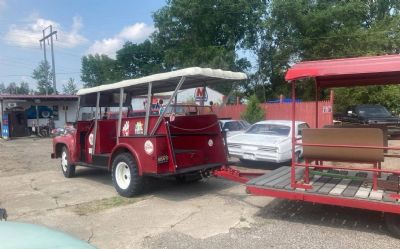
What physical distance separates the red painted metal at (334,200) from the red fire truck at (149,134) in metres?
2.03

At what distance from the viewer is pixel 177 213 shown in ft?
23.3

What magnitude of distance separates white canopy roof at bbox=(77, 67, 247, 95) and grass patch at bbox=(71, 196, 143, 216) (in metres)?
2.31

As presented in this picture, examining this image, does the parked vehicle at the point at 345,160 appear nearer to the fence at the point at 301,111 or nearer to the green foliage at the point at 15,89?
the fence at the point at 301,111

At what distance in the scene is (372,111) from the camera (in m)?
21.5

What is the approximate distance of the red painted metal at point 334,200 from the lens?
Result: 5344 mm

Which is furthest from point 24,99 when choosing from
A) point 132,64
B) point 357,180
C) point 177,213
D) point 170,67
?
point 132,64

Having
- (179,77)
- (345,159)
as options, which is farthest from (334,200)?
(179,77)

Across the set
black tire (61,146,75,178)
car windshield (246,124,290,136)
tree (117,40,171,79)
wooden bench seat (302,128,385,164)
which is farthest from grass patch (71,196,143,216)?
tree (117,40,171,79)

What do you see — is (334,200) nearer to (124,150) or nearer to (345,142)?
(345,142)

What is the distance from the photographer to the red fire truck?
25.4ft

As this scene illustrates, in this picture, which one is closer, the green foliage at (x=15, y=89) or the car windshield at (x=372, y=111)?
the car windshield at (x=372, y=111)

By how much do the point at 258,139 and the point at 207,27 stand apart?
36.4 meters

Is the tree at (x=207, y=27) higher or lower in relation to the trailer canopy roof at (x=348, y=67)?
higher

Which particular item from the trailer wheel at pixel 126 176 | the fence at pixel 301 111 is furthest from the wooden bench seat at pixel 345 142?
the fence at pixel 301 111
